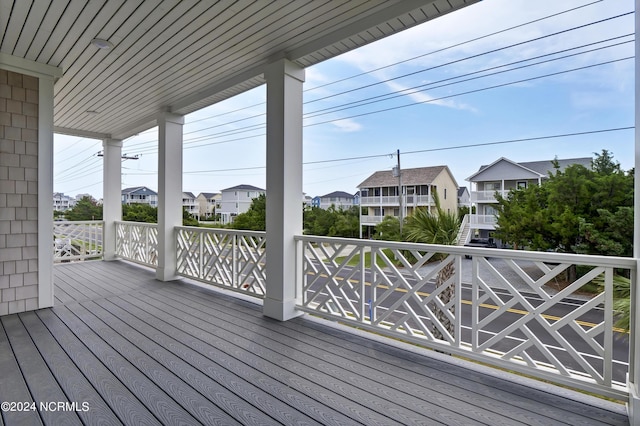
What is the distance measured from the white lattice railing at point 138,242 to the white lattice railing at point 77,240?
1.76 ft

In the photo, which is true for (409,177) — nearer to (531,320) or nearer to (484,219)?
(484,219)

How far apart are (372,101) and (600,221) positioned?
859 centimetres

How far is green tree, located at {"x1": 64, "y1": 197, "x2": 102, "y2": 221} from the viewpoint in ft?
24.3

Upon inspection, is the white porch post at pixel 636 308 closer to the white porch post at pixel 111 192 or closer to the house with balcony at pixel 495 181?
the house with balcony at pixel 495 181

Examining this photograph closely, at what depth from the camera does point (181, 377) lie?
6.84 feet

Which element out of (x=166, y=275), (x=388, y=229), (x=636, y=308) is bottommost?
A: (x=166, y=275)

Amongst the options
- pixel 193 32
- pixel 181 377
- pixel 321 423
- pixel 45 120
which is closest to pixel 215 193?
pixel 45 120

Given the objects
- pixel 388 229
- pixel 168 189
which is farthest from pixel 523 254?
pixel 168 189

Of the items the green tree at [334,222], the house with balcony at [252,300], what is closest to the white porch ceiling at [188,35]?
the house with balcony at [252,300]

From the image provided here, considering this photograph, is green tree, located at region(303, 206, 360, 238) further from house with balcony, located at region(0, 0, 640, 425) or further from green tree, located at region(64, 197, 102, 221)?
green tree, located at region(64, 197, 102, 221)

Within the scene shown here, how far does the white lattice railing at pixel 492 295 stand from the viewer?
1.87m

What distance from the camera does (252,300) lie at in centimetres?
392

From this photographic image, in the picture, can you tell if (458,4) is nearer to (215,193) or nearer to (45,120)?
(45,120)

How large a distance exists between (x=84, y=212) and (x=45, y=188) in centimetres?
481
